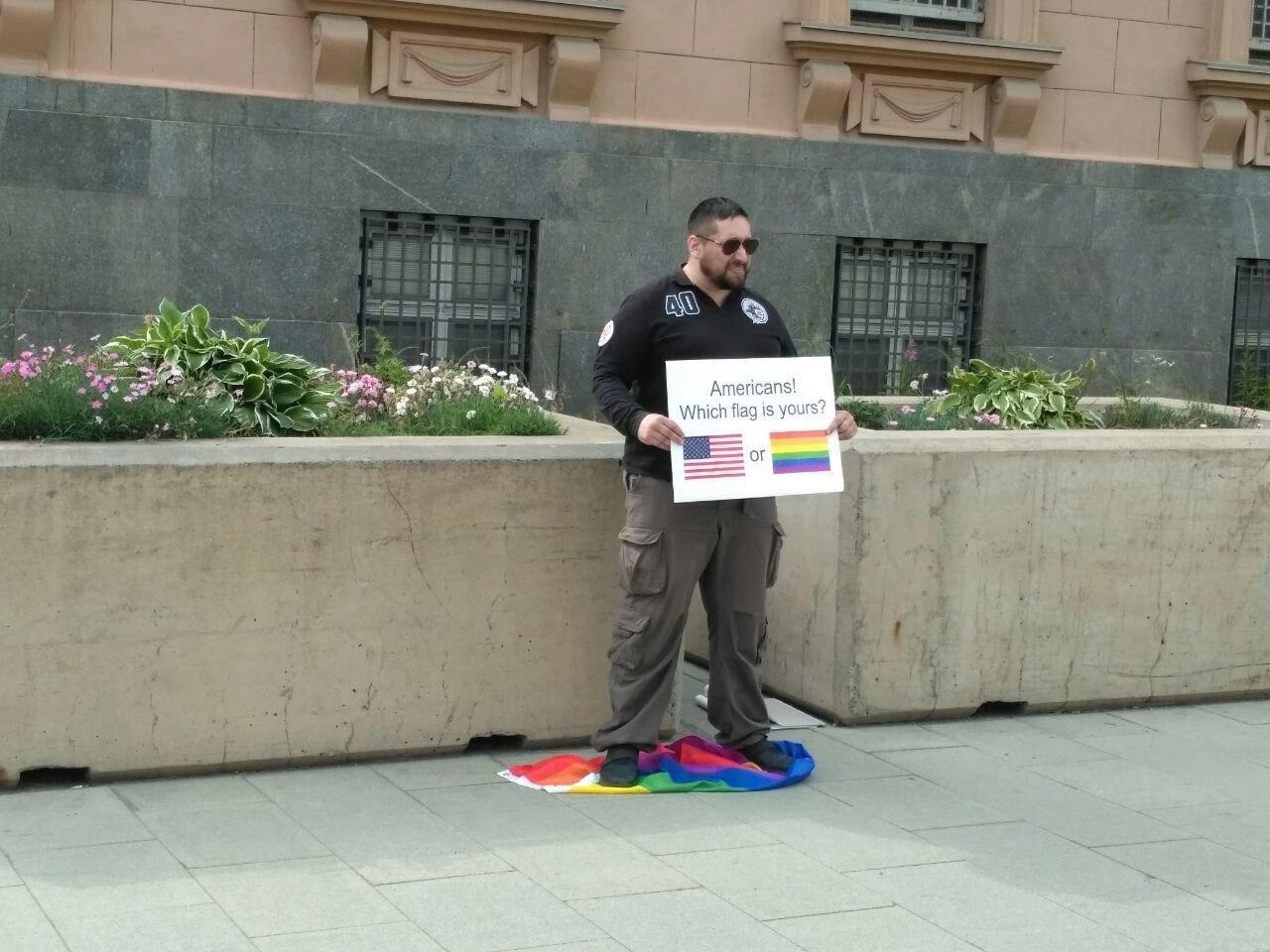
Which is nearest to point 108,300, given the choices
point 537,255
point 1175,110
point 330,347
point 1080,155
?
point 330,347

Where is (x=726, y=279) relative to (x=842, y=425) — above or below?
above

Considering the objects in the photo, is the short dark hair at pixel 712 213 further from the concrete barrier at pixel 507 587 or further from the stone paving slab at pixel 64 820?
the stone paving slab at pixel 64 820

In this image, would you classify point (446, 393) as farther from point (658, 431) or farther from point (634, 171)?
point (634, 171)

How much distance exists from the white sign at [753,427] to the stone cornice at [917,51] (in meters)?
6.17

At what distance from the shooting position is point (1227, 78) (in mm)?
12828

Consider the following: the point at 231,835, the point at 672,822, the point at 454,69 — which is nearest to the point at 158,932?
the point at 231,835

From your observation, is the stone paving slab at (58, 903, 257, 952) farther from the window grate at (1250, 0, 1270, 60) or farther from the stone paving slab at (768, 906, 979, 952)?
the window grate at (1250, 0, 1270, 60)

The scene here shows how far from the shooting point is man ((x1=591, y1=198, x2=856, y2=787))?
5875mm

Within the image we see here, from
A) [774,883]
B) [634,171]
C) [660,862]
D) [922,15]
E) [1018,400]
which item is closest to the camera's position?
[774,883]

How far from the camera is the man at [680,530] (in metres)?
5.88

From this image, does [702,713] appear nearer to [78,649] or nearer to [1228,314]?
[78,649]

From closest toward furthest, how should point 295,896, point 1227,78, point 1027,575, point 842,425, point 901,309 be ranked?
1. point 295,896
2. point 842,425
3. point 1027,575
4. point 901,309
5. point 1227,78

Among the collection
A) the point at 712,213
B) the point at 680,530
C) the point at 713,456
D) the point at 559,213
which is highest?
the point at 559,213

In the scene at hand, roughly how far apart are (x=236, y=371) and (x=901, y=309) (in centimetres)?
713
